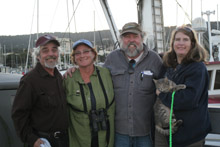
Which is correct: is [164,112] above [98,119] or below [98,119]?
above

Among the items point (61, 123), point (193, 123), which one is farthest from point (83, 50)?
point (193, 123)

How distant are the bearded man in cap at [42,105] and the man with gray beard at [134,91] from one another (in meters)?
0.68

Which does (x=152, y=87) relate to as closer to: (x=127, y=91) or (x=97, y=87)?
(x=127, y=91)

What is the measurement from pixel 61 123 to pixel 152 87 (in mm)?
1168

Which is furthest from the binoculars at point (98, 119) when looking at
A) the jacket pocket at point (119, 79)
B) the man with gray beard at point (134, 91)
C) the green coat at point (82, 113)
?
the jacket pocket at point (119, 79)

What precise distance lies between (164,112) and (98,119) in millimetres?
748

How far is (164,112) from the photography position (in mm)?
2404

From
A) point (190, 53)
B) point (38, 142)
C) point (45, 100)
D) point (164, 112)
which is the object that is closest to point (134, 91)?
point (164, 112)

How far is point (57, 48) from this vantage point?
274 cm

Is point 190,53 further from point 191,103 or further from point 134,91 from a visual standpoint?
point 134,91

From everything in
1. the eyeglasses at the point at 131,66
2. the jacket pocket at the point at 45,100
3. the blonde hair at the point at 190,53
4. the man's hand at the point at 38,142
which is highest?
the blonde hair at the point at 190,53

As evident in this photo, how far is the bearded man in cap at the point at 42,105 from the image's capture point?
2297 millimetres

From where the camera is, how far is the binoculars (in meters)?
2.63

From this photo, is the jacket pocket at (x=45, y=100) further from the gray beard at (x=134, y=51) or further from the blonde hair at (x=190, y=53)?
the blonde hair at (x=190, y=53)
